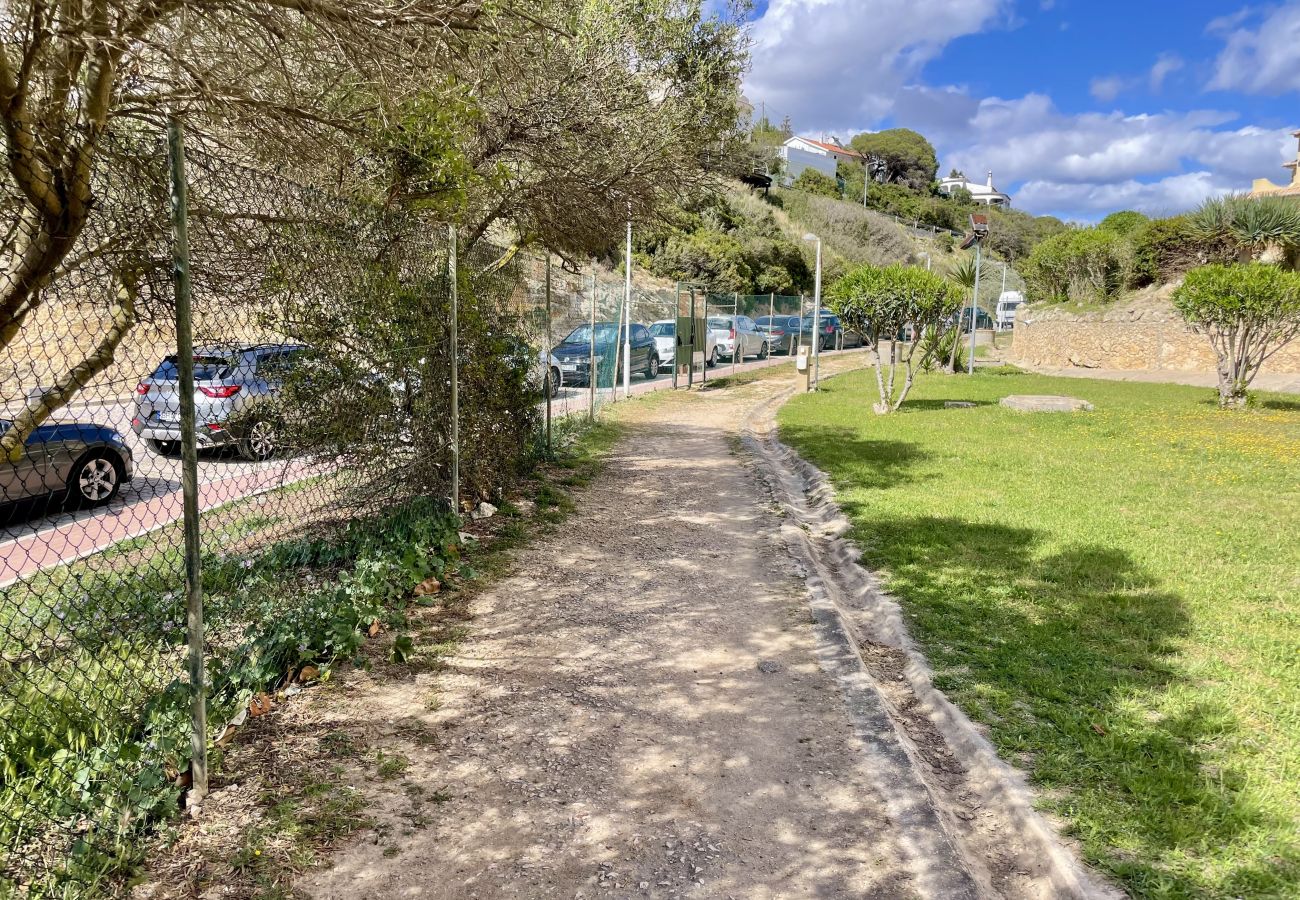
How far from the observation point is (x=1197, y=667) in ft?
14.8

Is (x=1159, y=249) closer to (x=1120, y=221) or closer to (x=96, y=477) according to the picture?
(x=1120, y=221)

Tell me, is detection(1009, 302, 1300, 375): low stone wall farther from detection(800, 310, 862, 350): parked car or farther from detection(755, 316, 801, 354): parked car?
detection(755, 316, 801, 354): parked car

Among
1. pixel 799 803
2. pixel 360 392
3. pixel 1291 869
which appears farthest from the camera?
pixel 360 392

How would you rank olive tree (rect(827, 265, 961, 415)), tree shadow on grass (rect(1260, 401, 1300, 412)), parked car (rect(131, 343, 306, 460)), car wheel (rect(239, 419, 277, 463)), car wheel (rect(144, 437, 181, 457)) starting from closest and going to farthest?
parked car (rect(131, 343, 306, 460))
car wheel (rect(144, 437, 181, 457))
car wheel (rect(239, 419, 277, 463))
olive tree (rect(827, 265, 961, 415))
tree shadow on grass (rect(1260, 401, 1300, 412))

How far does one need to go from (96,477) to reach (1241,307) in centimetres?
1763

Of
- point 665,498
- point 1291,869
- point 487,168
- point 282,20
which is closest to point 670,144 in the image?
point 487,168

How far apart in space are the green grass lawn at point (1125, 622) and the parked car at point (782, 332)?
20.1 meters

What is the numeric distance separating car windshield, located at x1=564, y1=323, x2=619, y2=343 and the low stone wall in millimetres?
18756

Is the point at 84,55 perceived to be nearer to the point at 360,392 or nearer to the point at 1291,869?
the point at 360,392

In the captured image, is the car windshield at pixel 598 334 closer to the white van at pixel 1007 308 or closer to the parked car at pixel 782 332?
the parked car at pixel 782 332

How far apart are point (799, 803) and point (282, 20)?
4039 mm

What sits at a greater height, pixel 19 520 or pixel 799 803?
pixel 19 520

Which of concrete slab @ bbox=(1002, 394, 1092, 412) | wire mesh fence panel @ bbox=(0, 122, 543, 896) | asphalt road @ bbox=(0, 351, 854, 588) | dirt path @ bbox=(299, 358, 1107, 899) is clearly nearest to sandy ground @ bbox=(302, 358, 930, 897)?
dirt path @ bbox=(299, 358, 1107, 899)

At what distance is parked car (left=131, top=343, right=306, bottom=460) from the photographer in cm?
399
